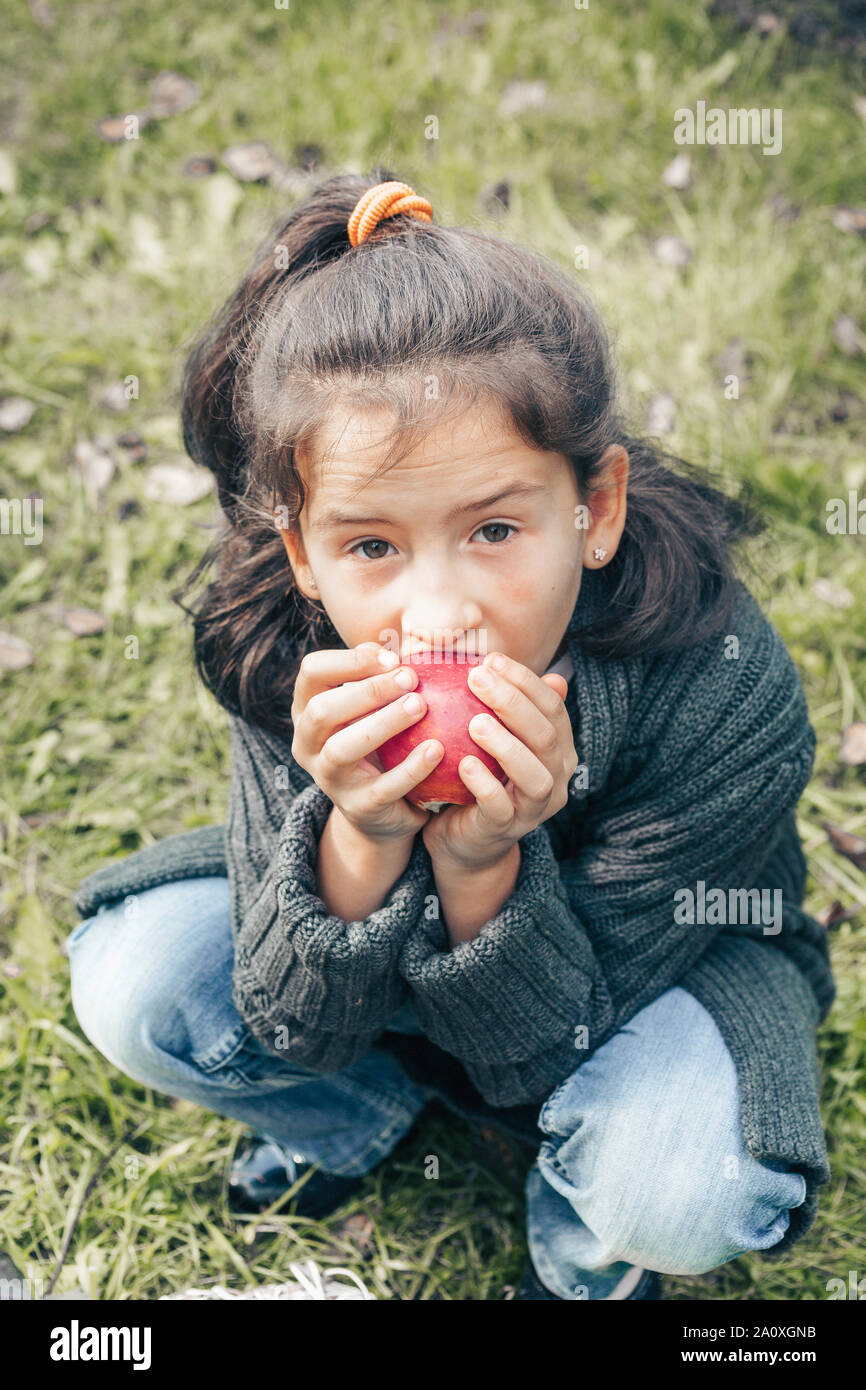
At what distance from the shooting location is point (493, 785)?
1.47m

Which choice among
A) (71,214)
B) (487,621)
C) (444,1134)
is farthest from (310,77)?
(444,1134)

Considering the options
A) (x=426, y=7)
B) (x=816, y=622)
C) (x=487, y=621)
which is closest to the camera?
(x=487, y=621)

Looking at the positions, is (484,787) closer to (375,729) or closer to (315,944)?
(375,729)

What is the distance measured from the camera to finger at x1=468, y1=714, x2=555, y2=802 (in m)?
1.45

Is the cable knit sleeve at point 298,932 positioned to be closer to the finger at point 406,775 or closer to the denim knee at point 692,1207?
the finger at point 406,775

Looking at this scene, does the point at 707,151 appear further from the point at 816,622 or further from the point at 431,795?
the point at 431,795

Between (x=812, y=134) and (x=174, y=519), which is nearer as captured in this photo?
(x=174, y=519)

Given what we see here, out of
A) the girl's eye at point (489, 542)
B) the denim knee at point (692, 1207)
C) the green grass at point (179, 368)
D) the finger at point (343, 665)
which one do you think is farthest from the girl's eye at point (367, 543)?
the denim knee at point (692, 1207)

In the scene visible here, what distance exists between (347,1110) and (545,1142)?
43cm

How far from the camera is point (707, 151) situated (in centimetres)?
348

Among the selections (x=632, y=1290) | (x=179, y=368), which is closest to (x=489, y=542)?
(x=632, y=1290)

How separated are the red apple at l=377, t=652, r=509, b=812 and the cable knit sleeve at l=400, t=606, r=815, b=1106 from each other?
26 centimetres

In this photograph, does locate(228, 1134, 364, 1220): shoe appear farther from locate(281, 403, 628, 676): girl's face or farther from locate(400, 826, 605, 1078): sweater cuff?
locate(281, 403, 628, 676): girl's face

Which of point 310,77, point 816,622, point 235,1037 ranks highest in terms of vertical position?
point 310,77
